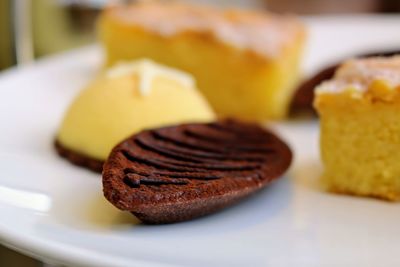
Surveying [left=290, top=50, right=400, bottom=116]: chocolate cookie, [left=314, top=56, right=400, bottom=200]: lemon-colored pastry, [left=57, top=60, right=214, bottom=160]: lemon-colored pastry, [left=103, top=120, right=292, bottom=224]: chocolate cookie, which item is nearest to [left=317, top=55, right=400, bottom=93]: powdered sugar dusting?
[left=314, top=56, right=400, bottom=200]: lemon-colored pastry

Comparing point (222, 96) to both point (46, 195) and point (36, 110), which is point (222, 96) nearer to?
point (36, 110)

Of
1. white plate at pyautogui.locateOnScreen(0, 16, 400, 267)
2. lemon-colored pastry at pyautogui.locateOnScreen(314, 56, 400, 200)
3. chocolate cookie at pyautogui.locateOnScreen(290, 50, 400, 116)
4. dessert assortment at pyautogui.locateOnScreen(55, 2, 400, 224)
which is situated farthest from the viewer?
chocolate cookie at pyautogui.locateOnScreen(290, 50, 400, 116)

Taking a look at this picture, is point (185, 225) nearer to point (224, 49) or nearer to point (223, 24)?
point (224, 49)

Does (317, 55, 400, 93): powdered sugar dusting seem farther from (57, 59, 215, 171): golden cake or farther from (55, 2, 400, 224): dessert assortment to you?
(57, 59, 215, 171): golden cake

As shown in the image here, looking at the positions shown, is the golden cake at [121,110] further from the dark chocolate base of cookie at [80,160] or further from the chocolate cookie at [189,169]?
the chocolate cookie at [189,169]

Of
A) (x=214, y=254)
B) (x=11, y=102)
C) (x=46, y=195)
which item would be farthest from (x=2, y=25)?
(x=214, y=254)

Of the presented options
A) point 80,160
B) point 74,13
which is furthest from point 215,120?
point 74,13
